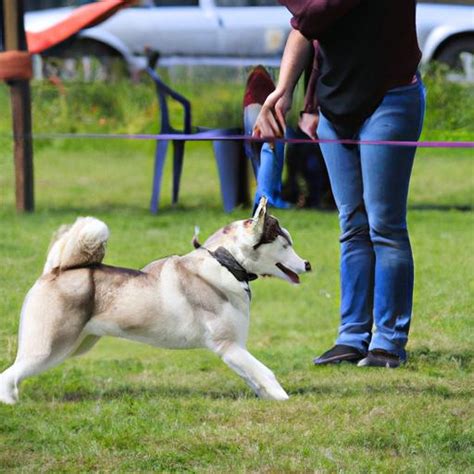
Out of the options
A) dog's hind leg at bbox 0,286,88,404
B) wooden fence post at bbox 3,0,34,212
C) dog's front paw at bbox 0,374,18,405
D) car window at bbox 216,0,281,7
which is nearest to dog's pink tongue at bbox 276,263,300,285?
dog's hind leg at bbox 0,286,88,404

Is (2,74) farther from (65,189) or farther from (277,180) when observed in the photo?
(277,180)

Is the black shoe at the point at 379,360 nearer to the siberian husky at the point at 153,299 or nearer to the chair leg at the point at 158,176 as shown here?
the siberian husky at the point at 153,299

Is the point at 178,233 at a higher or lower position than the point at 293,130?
lower

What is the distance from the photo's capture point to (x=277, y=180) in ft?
17.4

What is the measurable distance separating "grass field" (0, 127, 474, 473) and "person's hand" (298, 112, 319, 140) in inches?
38.5

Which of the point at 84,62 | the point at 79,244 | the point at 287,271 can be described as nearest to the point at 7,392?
the point at 79,244

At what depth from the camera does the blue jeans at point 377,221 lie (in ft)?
17.6

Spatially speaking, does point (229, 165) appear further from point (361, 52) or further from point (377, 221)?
point (361, 52)

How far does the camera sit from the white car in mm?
13594

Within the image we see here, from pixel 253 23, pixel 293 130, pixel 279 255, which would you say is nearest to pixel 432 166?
pixel 253 23

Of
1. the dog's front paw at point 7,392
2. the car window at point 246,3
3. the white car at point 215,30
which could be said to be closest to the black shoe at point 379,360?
the dog's front paw at point 7,392

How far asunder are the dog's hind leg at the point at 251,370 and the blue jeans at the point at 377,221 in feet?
2.66

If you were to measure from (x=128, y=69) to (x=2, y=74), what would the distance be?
5.56 meters

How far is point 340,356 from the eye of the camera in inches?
229
